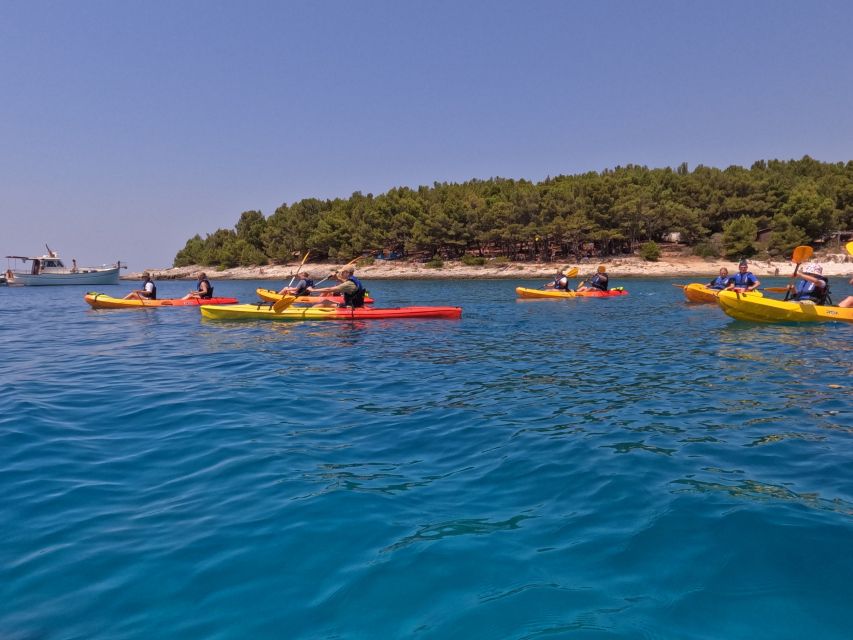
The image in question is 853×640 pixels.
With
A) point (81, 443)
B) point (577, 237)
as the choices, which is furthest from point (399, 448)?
point (577, 237)

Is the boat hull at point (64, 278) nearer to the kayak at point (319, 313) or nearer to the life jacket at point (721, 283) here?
the kayak at point (319, 313)

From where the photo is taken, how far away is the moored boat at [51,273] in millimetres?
59406

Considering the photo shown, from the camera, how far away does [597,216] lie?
6222 cm

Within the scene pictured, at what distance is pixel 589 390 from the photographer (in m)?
8.72

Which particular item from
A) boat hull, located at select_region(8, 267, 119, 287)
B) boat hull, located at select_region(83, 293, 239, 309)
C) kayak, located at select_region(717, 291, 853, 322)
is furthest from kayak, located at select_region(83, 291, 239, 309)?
boat hull, located at select_region(8, 267, 119, 287)

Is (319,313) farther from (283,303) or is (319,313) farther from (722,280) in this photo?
(722,280)

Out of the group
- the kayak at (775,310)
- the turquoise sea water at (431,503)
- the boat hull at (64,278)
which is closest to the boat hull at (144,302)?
the turquoise sea water at (431,503)

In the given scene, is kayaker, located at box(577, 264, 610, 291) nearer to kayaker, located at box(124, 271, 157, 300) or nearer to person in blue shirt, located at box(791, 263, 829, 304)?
person in blue shirt, located at box(791, 263, 829, 304)

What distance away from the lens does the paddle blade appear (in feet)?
55.9

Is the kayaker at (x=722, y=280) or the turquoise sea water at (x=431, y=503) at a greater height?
the kayaker at (x=722, y=280)

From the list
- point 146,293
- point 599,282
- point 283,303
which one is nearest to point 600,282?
point 599,282

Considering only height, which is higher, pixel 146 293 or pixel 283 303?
pixel 146 293

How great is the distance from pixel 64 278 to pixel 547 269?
49262 mm

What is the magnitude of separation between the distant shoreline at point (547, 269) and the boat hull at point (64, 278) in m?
18.1
